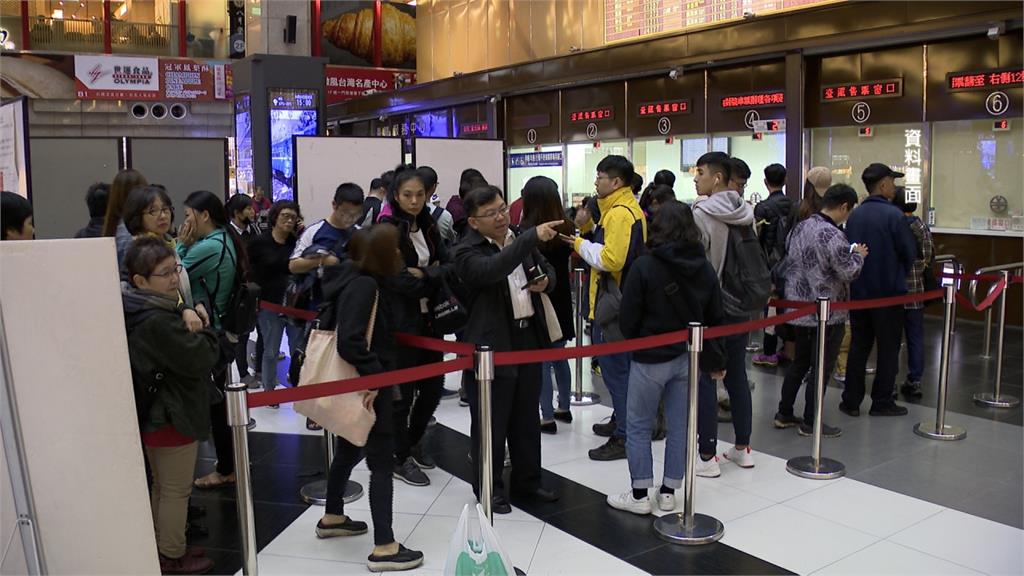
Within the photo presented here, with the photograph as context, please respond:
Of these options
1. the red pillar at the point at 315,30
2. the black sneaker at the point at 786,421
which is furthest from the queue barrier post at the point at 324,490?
the red pillar at the point at 315,30

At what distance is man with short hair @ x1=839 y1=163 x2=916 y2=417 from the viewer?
593 centimetres

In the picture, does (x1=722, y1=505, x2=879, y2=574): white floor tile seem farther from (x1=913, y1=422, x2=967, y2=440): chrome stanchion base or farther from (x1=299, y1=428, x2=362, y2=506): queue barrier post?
(x1=299, y1=428, x2=362, y2=506): queue barrier post

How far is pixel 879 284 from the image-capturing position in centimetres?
596

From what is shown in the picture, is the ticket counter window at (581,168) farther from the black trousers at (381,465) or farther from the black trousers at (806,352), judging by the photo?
the black trousers at (381,465)

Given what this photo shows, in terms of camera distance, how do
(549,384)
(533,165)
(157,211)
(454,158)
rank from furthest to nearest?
1. (533,165)
2. (454,158)
3. (549,384)
4. (157,211)

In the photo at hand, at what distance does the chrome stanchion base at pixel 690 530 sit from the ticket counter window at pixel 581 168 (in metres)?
9.86

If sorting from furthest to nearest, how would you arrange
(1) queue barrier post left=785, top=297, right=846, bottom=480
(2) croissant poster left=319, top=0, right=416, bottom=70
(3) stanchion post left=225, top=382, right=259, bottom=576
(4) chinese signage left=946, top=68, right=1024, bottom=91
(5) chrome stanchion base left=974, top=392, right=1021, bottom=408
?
(2) croissant poster left=319, top=0, right=416, bottom=70 → (4) chinese signage left=946, top=68, right=1024, bottom=91 → (5) chrome stanchion base left=974, top=392, right=1021, bottom=408 → (1) queue barrier post left=785, top=297, right=846, bottom=480 → (3) stanchion post left=225, top=382, right=259, bottom=576

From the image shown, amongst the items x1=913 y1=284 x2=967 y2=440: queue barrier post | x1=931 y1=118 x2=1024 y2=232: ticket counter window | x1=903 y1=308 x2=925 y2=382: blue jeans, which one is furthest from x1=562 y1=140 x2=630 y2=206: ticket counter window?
x1=913 y1=284 x2=967 y2=440: queue barrier post

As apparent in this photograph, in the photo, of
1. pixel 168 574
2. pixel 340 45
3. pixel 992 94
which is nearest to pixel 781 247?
pixel 992 94

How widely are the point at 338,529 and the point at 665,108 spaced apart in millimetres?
9481

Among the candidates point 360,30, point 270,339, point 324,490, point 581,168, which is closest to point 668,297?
point 324,490

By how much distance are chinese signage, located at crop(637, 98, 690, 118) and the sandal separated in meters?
8.89

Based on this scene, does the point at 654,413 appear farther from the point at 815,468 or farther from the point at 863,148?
the point at 863,148

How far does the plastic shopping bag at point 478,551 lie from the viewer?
3.01 m
